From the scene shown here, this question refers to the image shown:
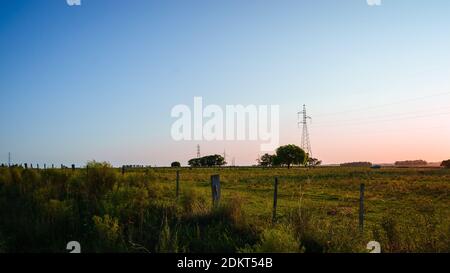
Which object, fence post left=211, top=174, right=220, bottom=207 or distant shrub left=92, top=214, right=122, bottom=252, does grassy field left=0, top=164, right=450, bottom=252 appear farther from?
fence post left=211, top=174, right=220, bottom=207

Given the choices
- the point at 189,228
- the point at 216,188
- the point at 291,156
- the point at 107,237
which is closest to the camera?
the point at 107,237

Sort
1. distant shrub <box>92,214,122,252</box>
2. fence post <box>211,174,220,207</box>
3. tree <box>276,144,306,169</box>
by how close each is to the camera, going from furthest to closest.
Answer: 1. tree <box>276,144,306,169</box>
2. fence post <box>211,174,220,207</box>
3. distant shrub <box>92,214,122,252</box>

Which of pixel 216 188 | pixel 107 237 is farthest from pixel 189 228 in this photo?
pixel 216 188

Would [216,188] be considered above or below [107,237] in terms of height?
above

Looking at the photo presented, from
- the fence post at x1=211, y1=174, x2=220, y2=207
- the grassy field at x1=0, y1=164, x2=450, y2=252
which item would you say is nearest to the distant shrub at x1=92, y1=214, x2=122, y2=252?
the grassy field at x1=0, y1=164, x2=450, y2=252

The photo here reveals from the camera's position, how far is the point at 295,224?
928 centimetres

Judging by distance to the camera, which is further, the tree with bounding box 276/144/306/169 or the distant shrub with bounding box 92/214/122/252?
the tree with bounding box 276/144/306/169

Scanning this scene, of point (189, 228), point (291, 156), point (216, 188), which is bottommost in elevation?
point (189, 228)

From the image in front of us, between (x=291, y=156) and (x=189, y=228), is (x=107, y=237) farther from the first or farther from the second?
(x=291, y=156)

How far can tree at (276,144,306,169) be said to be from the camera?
152 m

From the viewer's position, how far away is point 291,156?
5965 inches
